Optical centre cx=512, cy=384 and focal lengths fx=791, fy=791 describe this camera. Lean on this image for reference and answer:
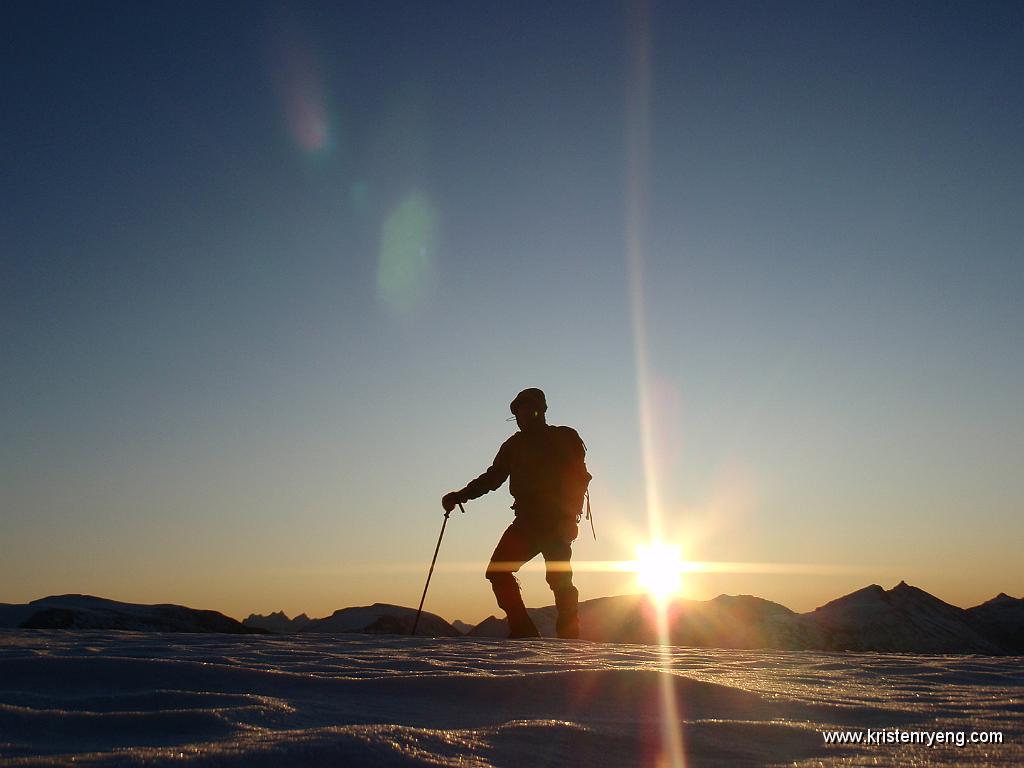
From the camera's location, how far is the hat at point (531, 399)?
803 centimetres

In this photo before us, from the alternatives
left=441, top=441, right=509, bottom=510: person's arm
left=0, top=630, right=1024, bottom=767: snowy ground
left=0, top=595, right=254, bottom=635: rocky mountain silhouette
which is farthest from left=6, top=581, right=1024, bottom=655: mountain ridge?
left=0, top=630, right=1024, bottom=767: snowy ground

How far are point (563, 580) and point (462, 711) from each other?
540 cm

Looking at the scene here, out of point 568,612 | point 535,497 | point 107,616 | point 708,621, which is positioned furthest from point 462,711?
point 708,621

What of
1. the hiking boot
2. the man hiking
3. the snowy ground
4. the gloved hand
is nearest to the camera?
the snowy ground

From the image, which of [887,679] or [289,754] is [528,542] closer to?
[887,679]

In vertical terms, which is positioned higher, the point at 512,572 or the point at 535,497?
the point at 535,497

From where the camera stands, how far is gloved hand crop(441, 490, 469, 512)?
27.1 ft

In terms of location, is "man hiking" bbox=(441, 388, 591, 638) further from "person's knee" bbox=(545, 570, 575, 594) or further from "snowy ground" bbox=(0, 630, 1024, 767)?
"snowy ground" bbox=(0, 630, 1024, 767)

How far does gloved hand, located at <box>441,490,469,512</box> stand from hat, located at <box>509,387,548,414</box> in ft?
3.47

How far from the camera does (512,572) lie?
758 cm

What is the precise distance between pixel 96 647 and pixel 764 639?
16.1 metres

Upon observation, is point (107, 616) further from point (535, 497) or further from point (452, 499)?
point (535, 497)

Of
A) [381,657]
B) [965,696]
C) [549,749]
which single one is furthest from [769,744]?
[381,657]

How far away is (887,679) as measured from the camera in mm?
3342
